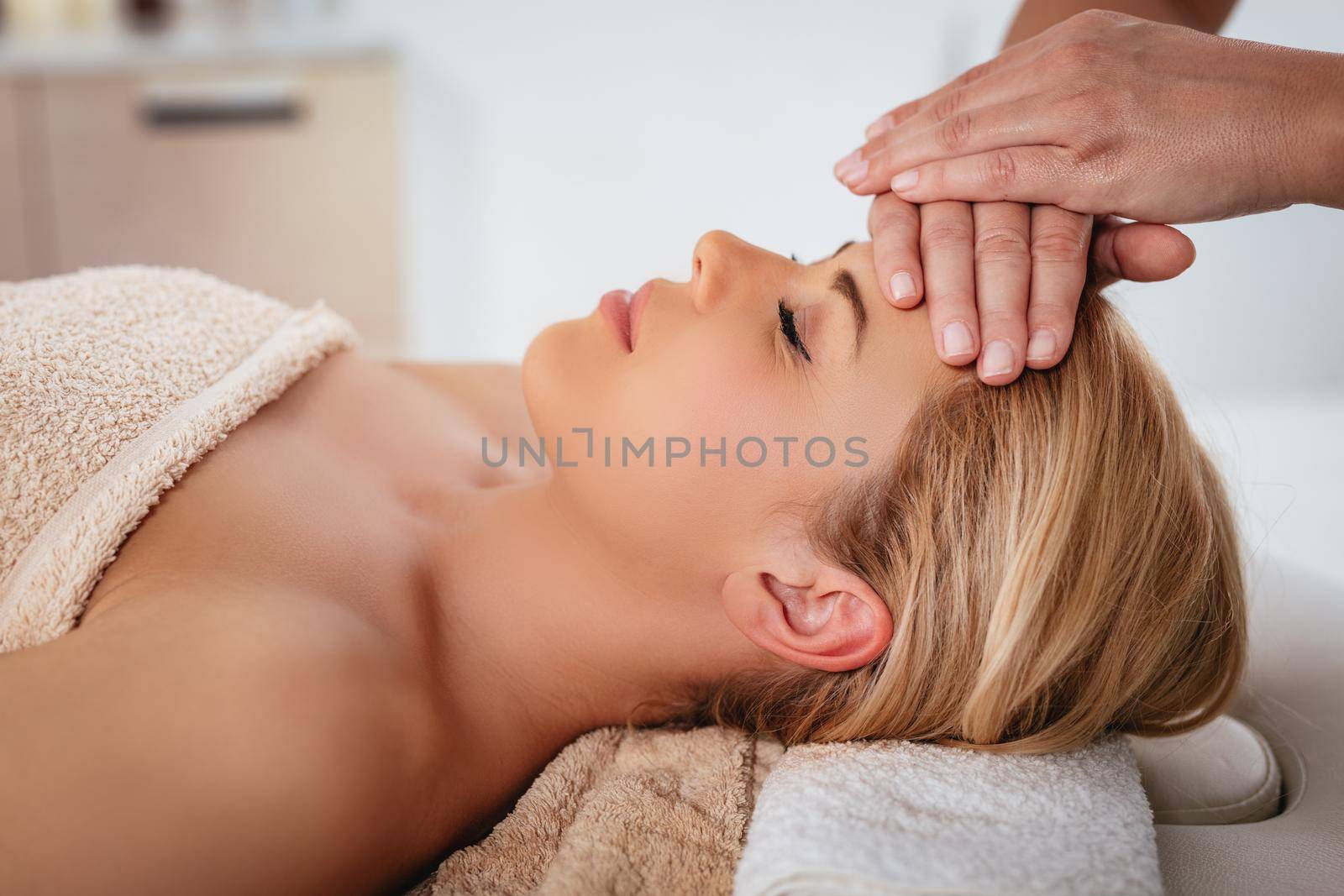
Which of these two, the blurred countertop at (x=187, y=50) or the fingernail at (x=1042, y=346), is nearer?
the fingernail at (x=1042, y=346)

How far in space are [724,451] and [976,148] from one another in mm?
422

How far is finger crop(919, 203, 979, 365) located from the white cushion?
0.50 meters

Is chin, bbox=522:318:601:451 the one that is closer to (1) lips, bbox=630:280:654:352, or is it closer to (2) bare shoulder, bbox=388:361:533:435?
(1) lips, bbox=630:280:654:352

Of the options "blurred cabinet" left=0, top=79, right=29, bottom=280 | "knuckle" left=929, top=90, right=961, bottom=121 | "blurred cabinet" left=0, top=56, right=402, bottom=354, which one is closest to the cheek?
"knuckle" left=929, top=90, right=961, bottom=121

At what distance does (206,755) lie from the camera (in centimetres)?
68

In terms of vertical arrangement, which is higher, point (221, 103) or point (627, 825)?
point (221, 103)

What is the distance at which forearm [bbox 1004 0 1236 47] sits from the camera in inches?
57.1

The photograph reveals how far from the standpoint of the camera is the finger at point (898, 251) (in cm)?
94

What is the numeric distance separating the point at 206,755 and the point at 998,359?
75 centimetres

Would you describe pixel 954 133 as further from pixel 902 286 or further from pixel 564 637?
pixel 564 637

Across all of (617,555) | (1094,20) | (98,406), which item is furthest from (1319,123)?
(98,406)

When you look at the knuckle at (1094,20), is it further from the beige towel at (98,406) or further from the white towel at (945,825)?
the beige towel at (98,406)

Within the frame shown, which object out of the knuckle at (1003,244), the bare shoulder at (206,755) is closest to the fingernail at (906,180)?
the knuckle at (1003,244)

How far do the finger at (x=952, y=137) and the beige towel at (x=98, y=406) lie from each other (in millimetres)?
731
